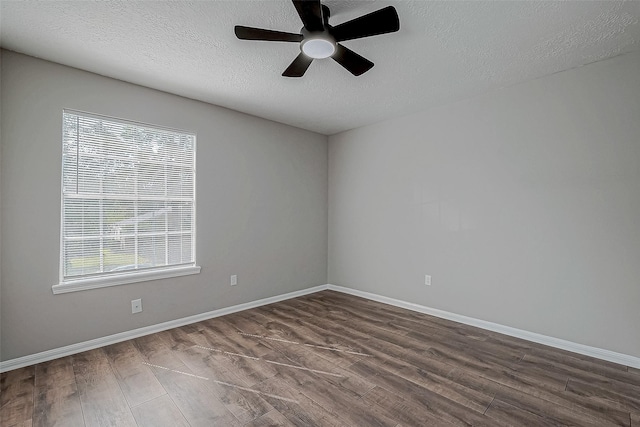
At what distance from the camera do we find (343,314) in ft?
12.6

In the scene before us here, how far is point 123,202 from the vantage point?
309 centimetres

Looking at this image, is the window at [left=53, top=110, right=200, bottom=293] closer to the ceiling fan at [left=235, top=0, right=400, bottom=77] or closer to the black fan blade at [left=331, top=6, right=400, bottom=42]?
the ceiling fan at [left=235, top=0, right=400, bottom=77]

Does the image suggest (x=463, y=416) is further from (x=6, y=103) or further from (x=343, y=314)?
(x=6, y=103)

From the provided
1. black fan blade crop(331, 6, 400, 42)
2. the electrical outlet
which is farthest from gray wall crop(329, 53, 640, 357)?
the electrical outlet

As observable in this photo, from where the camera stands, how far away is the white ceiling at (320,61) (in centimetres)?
202

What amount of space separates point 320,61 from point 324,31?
0.79m

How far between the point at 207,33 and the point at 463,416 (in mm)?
3180

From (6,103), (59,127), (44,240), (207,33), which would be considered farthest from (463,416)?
(6,103)

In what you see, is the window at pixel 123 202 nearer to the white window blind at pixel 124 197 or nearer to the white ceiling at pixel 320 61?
the white window blind at pixel 124 197

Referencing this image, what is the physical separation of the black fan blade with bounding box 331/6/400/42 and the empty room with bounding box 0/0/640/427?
0.02 meters

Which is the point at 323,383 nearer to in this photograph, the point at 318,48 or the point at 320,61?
the point at 318,48

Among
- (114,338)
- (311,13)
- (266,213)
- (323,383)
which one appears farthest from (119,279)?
(311,13)

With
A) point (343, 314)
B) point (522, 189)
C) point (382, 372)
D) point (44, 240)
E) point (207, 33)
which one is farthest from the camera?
point (343, 314)

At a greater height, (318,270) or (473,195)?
(473,195)
